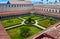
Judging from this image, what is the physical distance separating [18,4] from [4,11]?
6.73 metres

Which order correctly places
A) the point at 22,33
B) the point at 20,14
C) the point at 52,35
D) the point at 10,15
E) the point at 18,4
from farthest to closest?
1. the point at 18,4
2. the point at 20,14
3. the point at 10,15
4. the point at 22,33
5. the point at 52,35

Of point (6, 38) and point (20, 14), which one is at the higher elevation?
point (6, 38)

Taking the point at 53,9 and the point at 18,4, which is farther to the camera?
the point at 18,4

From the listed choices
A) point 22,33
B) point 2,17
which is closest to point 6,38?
point 22,33

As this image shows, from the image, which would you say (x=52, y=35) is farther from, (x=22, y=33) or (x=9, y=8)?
(x=9, y=8)

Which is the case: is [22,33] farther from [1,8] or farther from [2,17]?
[1,8]

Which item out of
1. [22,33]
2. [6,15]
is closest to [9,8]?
[6,15]

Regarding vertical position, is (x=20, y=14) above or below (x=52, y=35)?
below

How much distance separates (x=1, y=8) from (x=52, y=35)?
2414 centimetres

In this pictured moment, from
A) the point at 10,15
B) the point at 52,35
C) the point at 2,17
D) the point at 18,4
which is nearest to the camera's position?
the point at 52,35

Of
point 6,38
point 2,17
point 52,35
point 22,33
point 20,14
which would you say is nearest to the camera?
point 6,38

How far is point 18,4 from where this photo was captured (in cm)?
4166

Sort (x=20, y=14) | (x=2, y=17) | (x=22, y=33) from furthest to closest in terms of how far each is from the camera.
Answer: (x=20, y=14), (x=2, y=17), (x=22, y=33)

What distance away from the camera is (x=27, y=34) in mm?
18156
